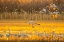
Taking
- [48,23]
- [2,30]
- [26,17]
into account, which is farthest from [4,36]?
[48,23]

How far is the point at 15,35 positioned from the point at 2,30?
29 cm

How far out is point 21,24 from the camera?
17.4 ft

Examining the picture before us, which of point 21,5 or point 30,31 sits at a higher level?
point 21,5

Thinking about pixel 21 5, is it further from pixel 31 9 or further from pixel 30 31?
pixel 30 31

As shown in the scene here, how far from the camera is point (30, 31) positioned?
17.4ft

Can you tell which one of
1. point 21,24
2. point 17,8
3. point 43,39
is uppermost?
point 17,8

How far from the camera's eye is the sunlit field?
17.3ft

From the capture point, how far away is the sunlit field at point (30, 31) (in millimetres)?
5285

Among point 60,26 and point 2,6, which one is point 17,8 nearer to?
point 2,6

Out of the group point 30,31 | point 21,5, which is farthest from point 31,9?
point 30,31

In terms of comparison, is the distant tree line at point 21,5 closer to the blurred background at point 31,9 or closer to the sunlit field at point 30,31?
the blurred background at point 31,9

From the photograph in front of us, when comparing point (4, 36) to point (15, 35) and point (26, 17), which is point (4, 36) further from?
point (26, 17)

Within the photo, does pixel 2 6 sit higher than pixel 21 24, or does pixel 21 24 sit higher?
pixel 2 6

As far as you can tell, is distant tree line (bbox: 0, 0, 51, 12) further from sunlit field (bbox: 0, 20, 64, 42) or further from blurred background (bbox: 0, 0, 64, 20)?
sunlit field (bbox: 0, 20, 64, 42)
